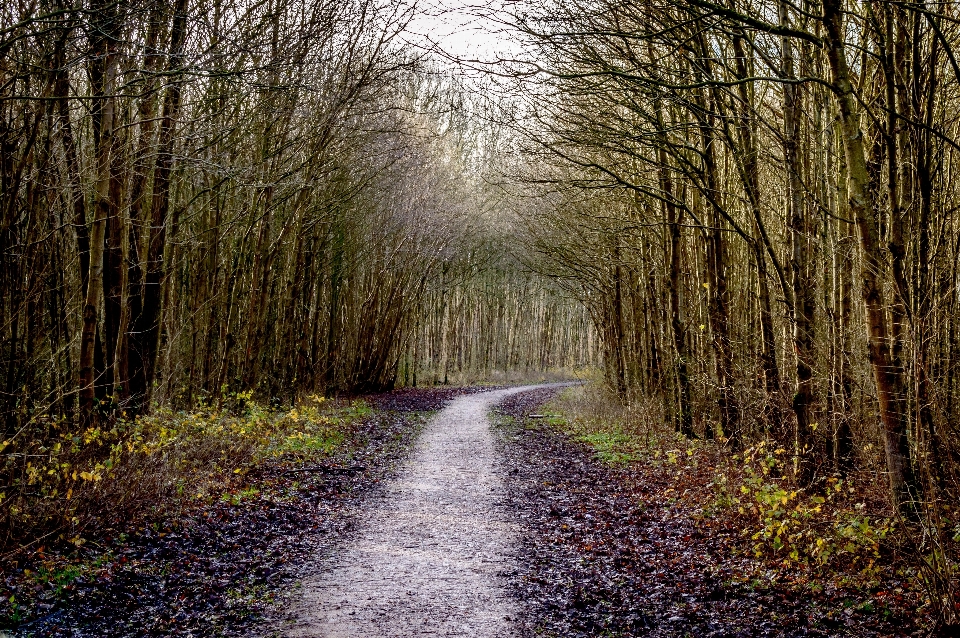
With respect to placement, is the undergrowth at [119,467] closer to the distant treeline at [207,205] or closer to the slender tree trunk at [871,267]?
the distant treeline at [207,205]

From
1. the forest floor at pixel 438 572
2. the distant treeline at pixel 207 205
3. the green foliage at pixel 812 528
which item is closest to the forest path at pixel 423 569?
the forest floor at pixel 438 572

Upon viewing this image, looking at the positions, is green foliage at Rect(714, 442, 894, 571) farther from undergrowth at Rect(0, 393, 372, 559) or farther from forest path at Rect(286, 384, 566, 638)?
undergrowth at Rect(0, 393, 372, 559)

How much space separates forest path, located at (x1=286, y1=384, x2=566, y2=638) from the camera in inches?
197

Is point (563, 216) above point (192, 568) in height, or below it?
above

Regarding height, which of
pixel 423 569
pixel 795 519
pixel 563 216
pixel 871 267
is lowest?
pixel 423 569

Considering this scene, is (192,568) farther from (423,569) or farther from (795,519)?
(795,519)

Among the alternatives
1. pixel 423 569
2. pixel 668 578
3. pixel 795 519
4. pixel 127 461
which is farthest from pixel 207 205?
pixel 795 519

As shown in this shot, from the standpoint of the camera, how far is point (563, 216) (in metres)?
17.5

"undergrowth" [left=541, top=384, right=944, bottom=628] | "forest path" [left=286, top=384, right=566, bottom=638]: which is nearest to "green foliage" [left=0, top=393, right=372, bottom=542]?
"forest path" [left=286, top=384, right=566, bottom=638]

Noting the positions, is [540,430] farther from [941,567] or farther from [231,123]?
[941,567]

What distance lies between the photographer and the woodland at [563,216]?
557 centimetres

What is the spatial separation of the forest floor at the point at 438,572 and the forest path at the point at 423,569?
0.02 metres

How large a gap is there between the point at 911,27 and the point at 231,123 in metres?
10.1

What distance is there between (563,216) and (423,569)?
12.4 m
